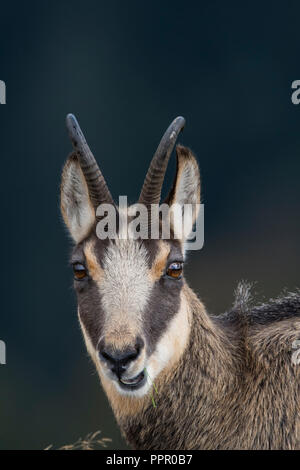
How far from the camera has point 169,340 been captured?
6250 mm

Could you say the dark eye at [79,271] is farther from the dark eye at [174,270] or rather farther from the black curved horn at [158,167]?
the black curved horn at [158,167]

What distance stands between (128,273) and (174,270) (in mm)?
445

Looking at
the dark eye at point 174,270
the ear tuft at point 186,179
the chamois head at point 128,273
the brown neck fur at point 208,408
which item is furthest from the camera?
the ear tuft at point 186,179

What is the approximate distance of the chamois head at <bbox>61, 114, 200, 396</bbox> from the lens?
579cm

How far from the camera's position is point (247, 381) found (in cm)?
680

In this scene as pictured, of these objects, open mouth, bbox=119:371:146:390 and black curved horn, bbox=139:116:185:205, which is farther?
black curved horn, bbox=139:116:185:205

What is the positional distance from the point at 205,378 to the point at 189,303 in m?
0.72

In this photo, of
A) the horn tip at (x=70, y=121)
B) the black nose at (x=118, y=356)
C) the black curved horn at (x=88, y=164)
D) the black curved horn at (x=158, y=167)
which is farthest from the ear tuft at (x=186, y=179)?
the black nose at (x=118, y=356)

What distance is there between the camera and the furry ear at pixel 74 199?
6971 mm

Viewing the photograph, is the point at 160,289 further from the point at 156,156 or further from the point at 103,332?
the point at 156,156

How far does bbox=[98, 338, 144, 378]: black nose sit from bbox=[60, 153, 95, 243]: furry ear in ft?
5.15

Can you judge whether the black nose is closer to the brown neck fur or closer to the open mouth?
the open mouth

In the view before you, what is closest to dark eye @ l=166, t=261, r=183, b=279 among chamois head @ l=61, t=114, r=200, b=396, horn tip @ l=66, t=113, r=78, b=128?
chamois head @ l=61, t=114, r=200, b=396
